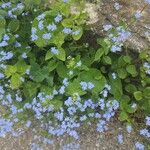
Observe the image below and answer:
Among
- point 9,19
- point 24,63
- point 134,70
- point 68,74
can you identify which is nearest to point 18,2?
point 9,19

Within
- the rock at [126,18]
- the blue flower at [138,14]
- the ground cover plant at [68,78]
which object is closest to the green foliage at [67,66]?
the ground cover plant at [68,78]

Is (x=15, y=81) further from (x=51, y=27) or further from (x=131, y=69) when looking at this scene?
(x=131, y=69)

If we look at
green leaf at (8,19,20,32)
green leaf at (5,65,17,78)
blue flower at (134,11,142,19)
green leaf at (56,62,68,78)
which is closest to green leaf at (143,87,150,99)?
blue flower at (134,11,142,19)

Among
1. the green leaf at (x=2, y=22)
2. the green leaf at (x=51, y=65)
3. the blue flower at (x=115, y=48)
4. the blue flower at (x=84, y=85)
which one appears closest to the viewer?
the blue flower at (x=115, y=48)

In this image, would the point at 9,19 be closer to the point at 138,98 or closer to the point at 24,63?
the point at 24,63

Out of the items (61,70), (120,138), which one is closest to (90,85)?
(61,70)

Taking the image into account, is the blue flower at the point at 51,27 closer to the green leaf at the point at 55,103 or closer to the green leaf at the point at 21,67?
the green leaf at the point at 21,67

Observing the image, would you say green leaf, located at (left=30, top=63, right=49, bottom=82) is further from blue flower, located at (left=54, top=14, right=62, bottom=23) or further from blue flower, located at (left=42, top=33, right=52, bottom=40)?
blue flower, located at (left=54, top=14, right=62, bottom=23)
